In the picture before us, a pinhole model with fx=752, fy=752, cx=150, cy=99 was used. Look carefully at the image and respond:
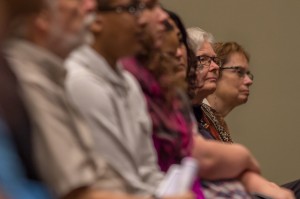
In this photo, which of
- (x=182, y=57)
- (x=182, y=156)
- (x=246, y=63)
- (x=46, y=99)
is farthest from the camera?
(x=246, y=63)

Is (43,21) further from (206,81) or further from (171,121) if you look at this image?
(206,81)

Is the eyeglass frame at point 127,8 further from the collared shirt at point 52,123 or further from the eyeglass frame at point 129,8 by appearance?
the collared shirt at point 52,123

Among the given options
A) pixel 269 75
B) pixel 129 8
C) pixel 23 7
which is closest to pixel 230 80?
pixel 269 75

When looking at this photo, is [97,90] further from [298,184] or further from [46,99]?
[298,184]

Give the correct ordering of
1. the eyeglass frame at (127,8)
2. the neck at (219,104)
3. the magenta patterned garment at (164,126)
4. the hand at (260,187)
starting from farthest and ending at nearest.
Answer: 1. the neck at (219,104)
2. the hand at (260,187)
3. the magenta patterned garment at (164,126)
4. the eyeglass frame at (127,8)

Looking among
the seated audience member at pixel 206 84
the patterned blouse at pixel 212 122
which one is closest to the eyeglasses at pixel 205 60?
the seated audience member at pixel 206 84

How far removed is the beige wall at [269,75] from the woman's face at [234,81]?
0.79 metres

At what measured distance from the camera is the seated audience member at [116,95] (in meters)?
1.59

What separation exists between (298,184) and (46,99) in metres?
2.22

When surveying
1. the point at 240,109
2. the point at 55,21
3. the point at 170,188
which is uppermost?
the point at 55,21

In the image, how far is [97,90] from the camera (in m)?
1.60

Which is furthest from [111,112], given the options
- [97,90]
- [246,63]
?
[246,63]

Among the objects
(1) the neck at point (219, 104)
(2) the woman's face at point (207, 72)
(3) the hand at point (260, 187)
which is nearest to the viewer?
(3) the hand at point (260, 187)

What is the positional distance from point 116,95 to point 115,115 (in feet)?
0.20
